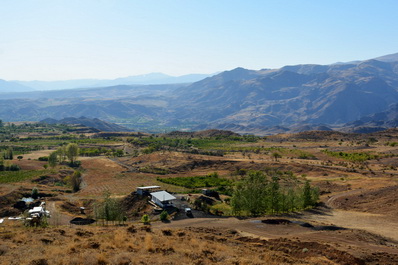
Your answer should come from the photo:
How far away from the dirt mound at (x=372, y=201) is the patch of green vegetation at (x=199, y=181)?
29.7m

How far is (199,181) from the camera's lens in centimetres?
8656

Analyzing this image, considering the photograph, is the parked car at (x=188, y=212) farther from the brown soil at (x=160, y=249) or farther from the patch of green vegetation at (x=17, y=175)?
the patch of green vegetation at (x=17, y=175)

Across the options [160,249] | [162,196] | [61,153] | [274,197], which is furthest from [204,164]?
[160,249]

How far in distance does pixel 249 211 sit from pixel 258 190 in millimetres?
3513

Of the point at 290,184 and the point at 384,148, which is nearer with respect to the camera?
the point at 290,184

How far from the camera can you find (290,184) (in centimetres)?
7731

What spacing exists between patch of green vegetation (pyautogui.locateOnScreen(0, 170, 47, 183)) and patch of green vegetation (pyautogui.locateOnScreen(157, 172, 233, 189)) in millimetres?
36162

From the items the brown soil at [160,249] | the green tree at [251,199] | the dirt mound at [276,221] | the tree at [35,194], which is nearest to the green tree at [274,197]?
the green tree at [251,199]

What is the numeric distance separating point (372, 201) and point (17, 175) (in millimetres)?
89644

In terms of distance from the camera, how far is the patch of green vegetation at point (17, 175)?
271ft

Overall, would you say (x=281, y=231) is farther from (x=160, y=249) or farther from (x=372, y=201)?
(x=372, y=201)

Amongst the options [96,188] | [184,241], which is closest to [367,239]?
[184,241]

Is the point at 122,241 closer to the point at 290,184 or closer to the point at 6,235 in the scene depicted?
the point at 6,235

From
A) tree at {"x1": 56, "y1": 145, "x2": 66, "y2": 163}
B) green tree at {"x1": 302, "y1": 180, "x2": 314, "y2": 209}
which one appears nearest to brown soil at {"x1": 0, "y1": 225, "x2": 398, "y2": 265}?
green tree at {"x1": 302, "y1": 180, "x2": 314, "y2": 209}
